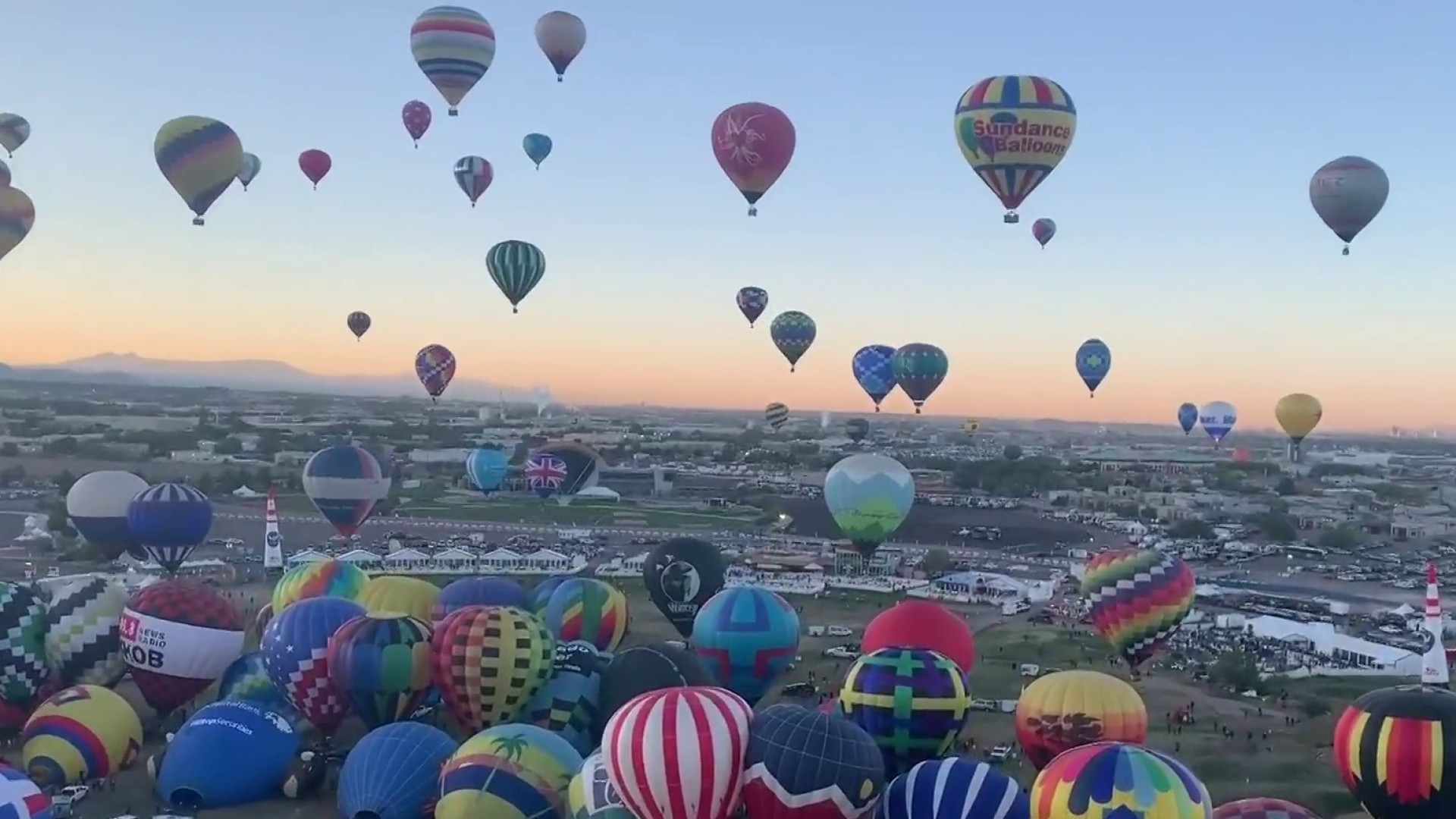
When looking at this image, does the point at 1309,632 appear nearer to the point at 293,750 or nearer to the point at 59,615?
the point at 293,750

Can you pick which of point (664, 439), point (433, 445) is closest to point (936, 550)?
point (433, 445)

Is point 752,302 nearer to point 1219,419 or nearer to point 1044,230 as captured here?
point 1044,230

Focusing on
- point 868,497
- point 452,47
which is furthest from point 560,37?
point 868,497

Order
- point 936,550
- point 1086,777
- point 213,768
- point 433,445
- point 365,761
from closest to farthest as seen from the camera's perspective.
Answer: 1. point 1086,777
2. point 365,761
3. point 213,768
4. point 936,550
5. point 433,445

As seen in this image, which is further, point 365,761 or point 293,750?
point 293,750

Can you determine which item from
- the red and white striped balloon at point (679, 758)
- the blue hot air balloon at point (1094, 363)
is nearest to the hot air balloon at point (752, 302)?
the blue hot air balloon at point (1094, 363)

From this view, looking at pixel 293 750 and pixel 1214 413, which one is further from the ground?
pixel 1214 413

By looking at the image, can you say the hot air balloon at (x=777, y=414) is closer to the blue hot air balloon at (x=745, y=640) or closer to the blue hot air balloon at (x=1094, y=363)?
the blue hot air balloon at (x=1094, y=363)
